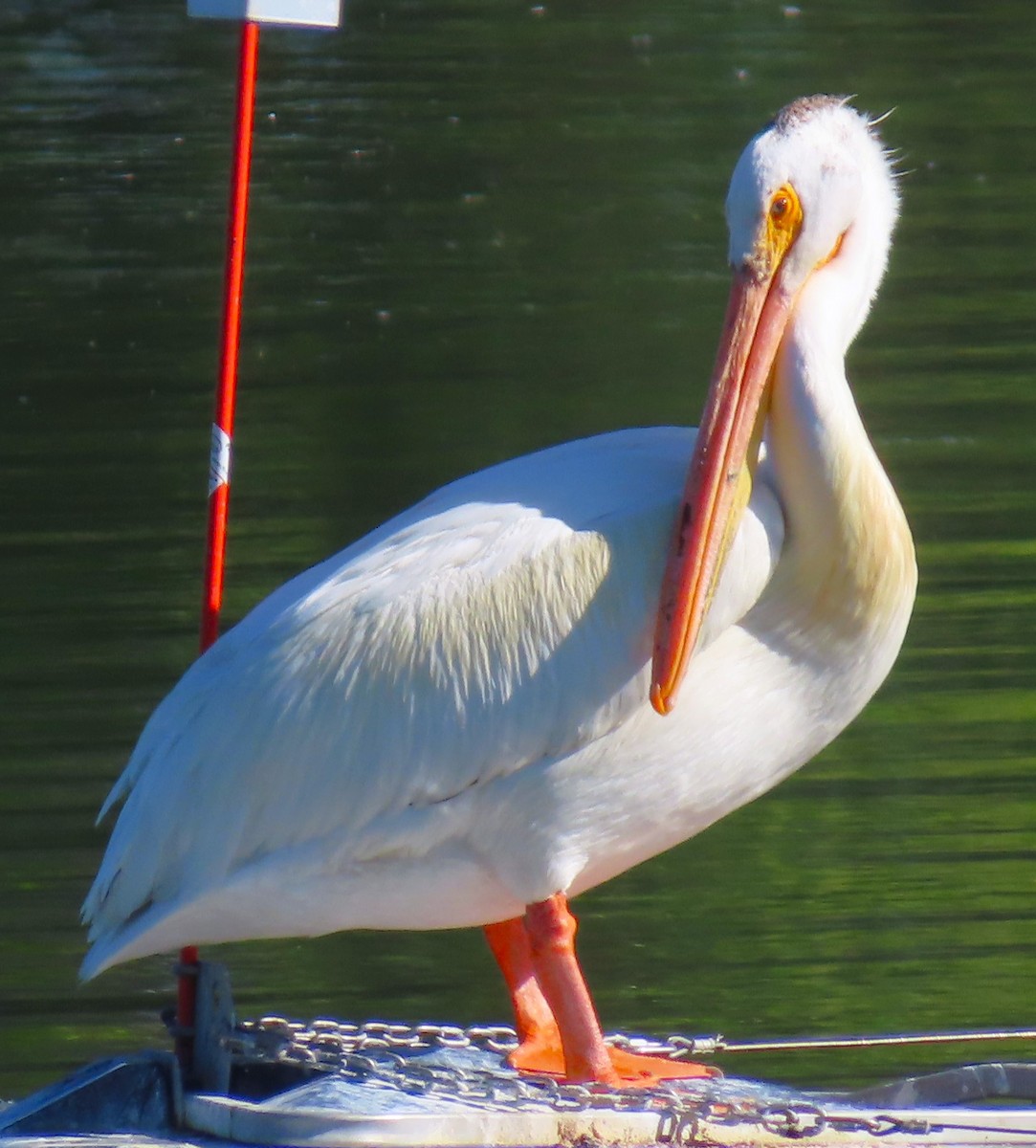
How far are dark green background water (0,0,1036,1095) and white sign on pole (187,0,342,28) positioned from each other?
216 centimetres

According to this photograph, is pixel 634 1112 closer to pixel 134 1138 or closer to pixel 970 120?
pixel 134 1138

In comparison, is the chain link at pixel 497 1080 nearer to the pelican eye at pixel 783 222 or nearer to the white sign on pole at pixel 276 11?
the pelican eye at pixel 783 222

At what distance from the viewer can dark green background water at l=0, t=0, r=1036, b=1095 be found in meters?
5.45

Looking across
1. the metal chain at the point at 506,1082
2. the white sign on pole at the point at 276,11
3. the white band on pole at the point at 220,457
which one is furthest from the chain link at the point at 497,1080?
the white sign on pole at the point at 276,11

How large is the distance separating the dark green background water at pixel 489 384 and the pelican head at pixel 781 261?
5.39ft

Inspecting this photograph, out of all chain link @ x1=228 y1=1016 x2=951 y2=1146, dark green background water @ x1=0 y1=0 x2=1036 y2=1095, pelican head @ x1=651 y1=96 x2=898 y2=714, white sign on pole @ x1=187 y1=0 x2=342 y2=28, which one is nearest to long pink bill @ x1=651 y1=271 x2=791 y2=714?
pelican head @ x1=651 y1=96 x2=898 y2=714

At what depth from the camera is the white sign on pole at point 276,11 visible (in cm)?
386

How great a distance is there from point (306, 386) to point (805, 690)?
6225 millimetres

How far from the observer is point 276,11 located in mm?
3879

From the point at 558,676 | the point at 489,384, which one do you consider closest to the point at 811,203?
the point at 558,676

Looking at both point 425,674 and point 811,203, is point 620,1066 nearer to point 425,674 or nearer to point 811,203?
point 425,674

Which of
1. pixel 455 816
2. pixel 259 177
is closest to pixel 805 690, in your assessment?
pixel 455 816

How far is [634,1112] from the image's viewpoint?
3555mm

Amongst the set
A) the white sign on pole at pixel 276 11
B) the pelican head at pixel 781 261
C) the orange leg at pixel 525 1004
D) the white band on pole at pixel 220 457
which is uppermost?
the white sign on pole at pixel 276 11
